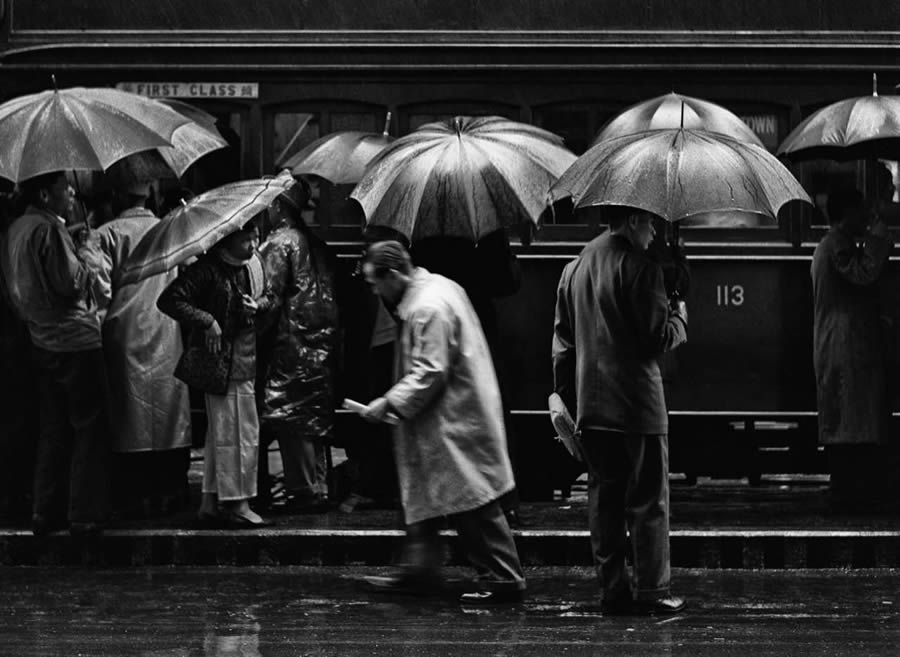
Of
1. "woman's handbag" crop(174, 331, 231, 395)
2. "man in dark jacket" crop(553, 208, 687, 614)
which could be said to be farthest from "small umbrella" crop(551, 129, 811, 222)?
"woman's handbag" crop(174, 331, 231, 395)

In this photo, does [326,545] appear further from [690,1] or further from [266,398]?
[690,1]

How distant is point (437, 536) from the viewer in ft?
34.3

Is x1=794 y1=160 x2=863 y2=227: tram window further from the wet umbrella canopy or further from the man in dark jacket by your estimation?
the man in dark jacket

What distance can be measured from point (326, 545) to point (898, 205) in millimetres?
4856

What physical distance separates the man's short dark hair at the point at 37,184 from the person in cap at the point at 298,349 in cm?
148

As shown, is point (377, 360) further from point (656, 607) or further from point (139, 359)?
point (656, 607)

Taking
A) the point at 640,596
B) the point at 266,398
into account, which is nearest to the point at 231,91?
the point at 266,398

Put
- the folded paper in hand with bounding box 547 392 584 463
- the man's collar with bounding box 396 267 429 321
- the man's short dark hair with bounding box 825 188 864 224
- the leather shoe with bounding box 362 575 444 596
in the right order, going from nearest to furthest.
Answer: the folded paper in hand with bounding box 547 392 584 463 → the man's collar with bounding box 396 267 429 321 → the leather shoe with bounding box 362 575 444 596 → the man's short dark hair with bounding box 825 188 864 224

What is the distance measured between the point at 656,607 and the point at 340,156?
4.44 m

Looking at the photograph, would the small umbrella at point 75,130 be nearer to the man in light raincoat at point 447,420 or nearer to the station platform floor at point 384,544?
the man in light raincoat at point 447,420

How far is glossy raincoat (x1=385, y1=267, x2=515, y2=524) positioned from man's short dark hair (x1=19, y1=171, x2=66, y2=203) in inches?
108

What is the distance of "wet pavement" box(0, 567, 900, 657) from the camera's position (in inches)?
360

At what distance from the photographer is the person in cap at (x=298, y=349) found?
12859 millimetres

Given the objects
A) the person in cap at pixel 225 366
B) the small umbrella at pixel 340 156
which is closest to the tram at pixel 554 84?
the small umbrella at pixel 340 156
